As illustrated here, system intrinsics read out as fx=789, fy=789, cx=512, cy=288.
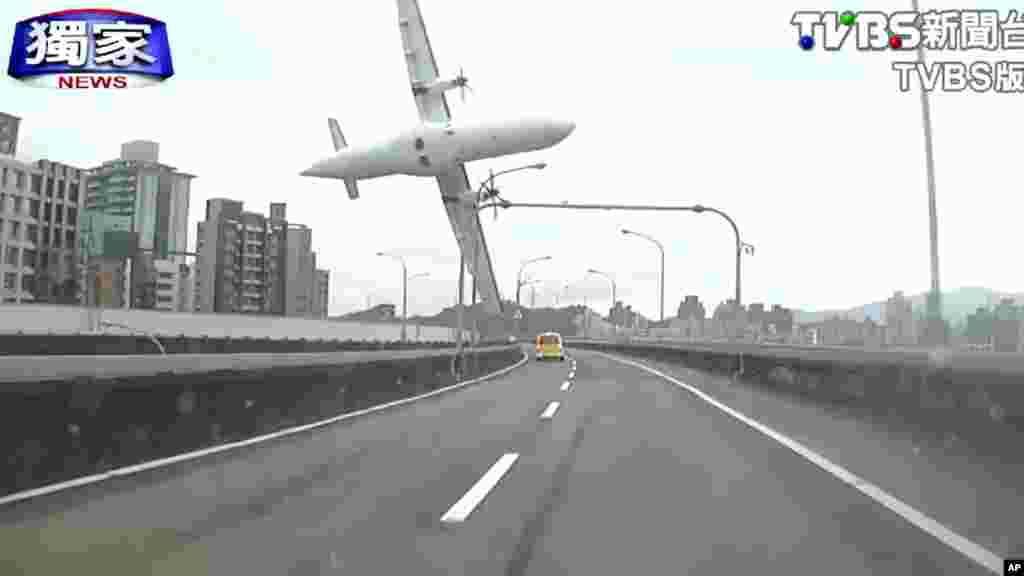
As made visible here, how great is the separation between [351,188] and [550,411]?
36877 mm

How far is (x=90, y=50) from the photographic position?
12.4 m

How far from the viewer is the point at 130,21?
44.0 feet

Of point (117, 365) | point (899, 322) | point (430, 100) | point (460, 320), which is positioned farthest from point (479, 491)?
point (430, 100)

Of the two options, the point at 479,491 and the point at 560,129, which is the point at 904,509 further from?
the point at 560,129

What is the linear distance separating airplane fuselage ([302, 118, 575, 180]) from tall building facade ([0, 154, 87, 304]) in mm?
17863

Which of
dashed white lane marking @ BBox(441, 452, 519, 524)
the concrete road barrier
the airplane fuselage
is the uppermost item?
the airplane fuselage

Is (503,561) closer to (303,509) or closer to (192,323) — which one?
(303,509)

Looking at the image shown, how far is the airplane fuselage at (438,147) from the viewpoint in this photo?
43.7m

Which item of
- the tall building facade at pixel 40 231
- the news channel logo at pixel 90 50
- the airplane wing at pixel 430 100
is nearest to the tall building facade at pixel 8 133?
the tall building facade at pixel 40 231

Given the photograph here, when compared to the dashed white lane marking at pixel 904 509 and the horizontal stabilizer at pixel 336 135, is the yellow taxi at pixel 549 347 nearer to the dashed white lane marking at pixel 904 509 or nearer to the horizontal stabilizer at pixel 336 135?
the horizontal stabilizer at pixel 336 135

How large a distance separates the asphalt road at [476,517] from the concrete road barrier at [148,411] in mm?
519

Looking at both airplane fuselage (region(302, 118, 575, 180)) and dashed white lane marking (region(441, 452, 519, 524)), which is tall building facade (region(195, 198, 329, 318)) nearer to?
airplane fuselage (region(302, 118, 575, 180))

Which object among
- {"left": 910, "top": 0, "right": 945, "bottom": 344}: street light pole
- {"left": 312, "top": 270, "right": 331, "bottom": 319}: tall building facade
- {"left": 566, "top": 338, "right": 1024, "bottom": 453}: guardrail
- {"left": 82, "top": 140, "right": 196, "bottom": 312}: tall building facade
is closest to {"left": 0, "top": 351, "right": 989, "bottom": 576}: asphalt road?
{"left": 566, "top": 338, "right": 1024, "bottom": 453}: guardrail

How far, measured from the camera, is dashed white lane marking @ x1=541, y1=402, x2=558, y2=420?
13.1 meters
